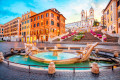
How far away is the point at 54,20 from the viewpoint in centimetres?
3700

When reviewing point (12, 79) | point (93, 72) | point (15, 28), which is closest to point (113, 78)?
point (93, 72)

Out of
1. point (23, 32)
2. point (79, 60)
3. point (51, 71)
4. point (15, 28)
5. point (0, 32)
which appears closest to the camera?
point (51, 71)

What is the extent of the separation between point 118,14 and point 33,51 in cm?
3297

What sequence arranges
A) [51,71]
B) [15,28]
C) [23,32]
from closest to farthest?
[51,71]
[23,32]
[15,28]

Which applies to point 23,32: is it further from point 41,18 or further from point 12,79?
point 12,79

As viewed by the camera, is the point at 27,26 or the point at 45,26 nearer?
the point at 45,26

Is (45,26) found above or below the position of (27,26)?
below

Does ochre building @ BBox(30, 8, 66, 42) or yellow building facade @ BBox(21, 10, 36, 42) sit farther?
yellow building facade @ BBox(21, 10, 36, 42)

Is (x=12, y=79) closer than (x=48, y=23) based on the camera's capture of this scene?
Yes

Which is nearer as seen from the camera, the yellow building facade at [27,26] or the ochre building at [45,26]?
the ochre building at [45,26]

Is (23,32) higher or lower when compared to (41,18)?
lower

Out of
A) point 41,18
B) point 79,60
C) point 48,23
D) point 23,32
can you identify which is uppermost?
point 41,18

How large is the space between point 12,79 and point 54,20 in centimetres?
3597

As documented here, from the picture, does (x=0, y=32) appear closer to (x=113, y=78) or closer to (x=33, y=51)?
(x=33, y=51)
